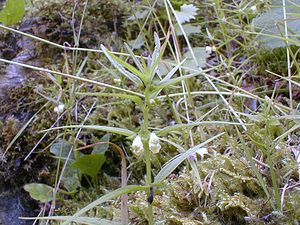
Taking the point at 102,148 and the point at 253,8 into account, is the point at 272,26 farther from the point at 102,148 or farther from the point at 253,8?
the point at 102,148

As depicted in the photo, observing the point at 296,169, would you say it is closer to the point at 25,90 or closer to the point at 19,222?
the point at 19,222

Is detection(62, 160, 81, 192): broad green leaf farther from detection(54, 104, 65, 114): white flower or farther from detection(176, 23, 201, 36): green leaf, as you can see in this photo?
detection(176, 23, 201, 36): green leaf

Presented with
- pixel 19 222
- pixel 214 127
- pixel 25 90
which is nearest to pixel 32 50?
pixel 25 90

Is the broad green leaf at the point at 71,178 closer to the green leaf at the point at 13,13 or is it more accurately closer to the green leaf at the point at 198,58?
the green leaf at the point at 198,58

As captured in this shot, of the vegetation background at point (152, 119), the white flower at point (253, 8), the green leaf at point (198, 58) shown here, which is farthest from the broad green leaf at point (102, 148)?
the white flower at point (253, 8)

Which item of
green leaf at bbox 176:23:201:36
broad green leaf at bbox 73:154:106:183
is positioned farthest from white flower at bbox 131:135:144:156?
green leaf at bbox 176:23:201:36
